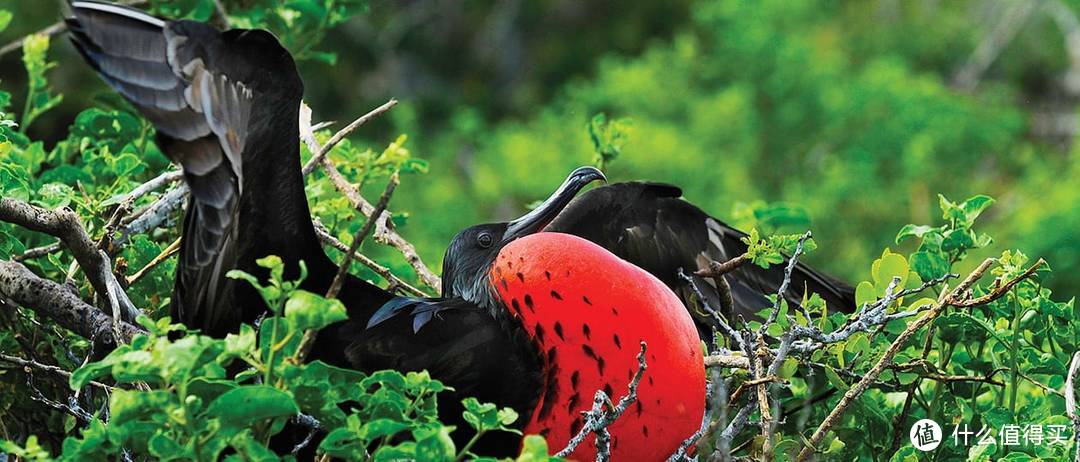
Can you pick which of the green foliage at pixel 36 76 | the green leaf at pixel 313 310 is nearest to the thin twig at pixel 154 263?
the green foliage at pixel 36 76

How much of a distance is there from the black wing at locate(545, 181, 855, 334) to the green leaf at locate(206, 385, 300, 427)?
129cm

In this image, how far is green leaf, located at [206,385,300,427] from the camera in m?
1.49

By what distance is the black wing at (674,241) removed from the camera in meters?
2.80

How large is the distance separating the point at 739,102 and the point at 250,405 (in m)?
8.13

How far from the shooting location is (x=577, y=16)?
49.7 ft

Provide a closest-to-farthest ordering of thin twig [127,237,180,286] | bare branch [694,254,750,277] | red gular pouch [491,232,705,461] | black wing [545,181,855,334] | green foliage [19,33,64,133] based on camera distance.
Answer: red gular pouch [491,232,705,461] → bare branch [694,254,750,277] → thin twig [127,237,180,286] → black wing [545,181,855,334] → green foliage [19,33,64,133]

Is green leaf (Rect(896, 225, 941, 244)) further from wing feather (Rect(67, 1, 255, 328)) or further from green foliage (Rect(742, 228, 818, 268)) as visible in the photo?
wing feather (Rect(67, 1, 255, 328))

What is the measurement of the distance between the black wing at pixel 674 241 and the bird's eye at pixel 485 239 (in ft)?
0.62

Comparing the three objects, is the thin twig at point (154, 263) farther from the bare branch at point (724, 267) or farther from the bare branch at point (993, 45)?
the bare branch at point (993, 45)

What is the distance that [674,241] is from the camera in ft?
9.51

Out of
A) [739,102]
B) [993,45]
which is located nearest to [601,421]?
[739,102]

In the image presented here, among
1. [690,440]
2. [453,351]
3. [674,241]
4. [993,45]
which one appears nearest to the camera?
[690,440]

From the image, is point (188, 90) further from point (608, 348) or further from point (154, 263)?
point (608, 348)

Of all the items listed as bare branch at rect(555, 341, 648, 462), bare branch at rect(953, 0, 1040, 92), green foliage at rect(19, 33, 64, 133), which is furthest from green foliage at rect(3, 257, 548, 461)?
bare branch at rect(953, 0, 1040, 92)
